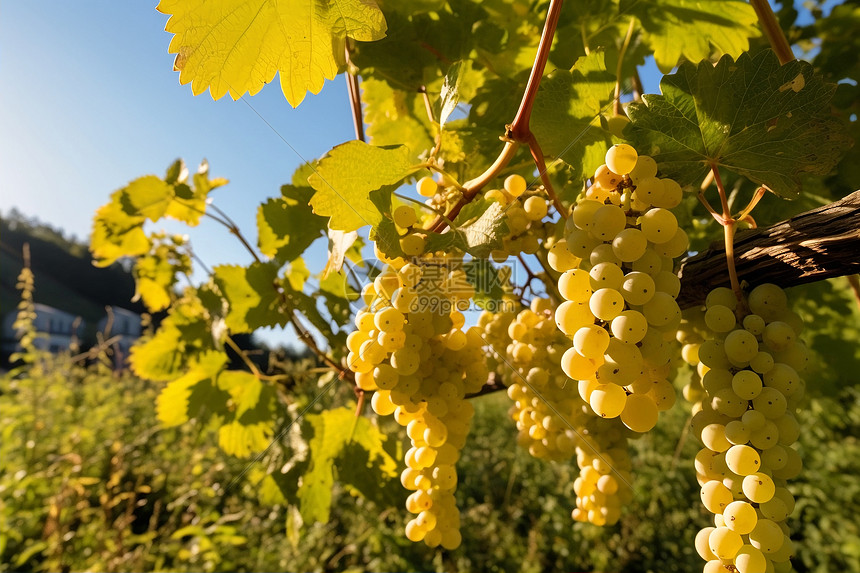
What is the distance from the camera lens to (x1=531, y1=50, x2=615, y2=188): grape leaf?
1.81 ft

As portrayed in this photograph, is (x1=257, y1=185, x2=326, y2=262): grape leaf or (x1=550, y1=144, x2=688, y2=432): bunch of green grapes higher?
(x1=257, y1=185, x2=326, y2=262): grape leaf

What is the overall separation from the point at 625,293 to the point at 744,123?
0.23 metres

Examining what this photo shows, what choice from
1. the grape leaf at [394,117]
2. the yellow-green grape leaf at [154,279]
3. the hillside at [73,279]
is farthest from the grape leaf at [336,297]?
the hillside at [73,279]

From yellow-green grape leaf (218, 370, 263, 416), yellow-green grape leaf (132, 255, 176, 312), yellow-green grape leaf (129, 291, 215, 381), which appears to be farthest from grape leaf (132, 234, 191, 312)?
yellow-green grape leaf (218, 370, 263, 416)

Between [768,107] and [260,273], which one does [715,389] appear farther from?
[260,273]

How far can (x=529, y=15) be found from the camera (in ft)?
2.78

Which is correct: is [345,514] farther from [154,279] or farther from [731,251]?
[731,251]

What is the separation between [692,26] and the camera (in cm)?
81

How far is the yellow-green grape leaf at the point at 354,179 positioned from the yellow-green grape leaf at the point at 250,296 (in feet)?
1.61

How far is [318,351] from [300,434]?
0.75ft

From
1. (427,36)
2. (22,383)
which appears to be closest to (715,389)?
(427,36)

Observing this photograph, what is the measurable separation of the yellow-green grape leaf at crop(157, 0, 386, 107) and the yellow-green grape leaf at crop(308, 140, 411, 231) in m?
0.08

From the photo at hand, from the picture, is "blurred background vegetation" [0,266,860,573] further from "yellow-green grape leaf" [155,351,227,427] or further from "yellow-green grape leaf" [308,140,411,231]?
"yellow-green grape leaf" [308,140,411,231]

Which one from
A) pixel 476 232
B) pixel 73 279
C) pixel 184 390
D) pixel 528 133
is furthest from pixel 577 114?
pixel 73 279
